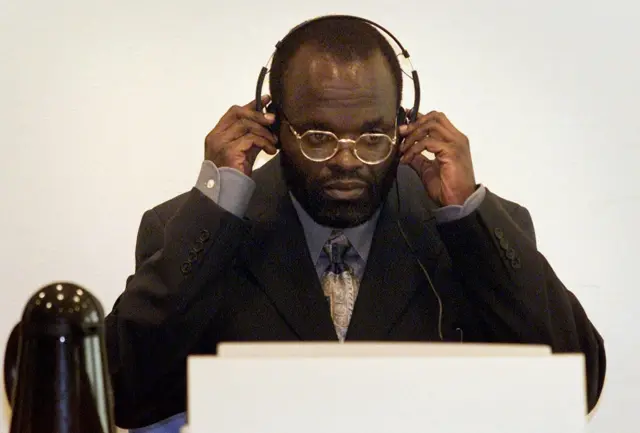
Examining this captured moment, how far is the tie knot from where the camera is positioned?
1557 millimetres

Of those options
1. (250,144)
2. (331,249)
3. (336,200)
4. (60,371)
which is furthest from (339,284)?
(60,371)

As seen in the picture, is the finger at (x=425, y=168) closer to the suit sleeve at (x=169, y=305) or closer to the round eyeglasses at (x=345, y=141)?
the round eyeglasses at (x=345, y=141)

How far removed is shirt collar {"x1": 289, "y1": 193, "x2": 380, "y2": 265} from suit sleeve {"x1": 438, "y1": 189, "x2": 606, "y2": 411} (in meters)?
0.16

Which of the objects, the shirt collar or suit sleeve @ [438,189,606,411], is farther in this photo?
the shirt collar

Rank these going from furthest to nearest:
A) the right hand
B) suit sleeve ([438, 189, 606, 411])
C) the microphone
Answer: the right hand → suit sleeve ([438, 189, 606, 411]) → the microphone

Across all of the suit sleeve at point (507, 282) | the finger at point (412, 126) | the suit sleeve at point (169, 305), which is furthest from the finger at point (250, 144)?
the suit sleeve at point (507, 282)

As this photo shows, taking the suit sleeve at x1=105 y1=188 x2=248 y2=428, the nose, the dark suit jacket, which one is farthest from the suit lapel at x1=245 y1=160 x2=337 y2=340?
the nose

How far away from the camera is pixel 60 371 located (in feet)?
2.25

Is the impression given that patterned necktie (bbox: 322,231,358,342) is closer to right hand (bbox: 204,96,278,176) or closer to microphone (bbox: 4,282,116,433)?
right hand (bbox: 204,96,278,176)

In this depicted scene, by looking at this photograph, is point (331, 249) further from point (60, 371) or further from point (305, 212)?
point (60, 371)

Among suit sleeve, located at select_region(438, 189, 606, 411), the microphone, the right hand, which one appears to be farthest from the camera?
the right hand

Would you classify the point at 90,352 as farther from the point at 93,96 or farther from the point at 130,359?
the point at 93,96

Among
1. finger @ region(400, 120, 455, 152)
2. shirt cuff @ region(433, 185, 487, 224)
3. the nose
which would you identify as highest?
finger @ region(400, 120, 455, 152)

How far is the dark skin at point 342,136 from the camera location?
55.8 inches
